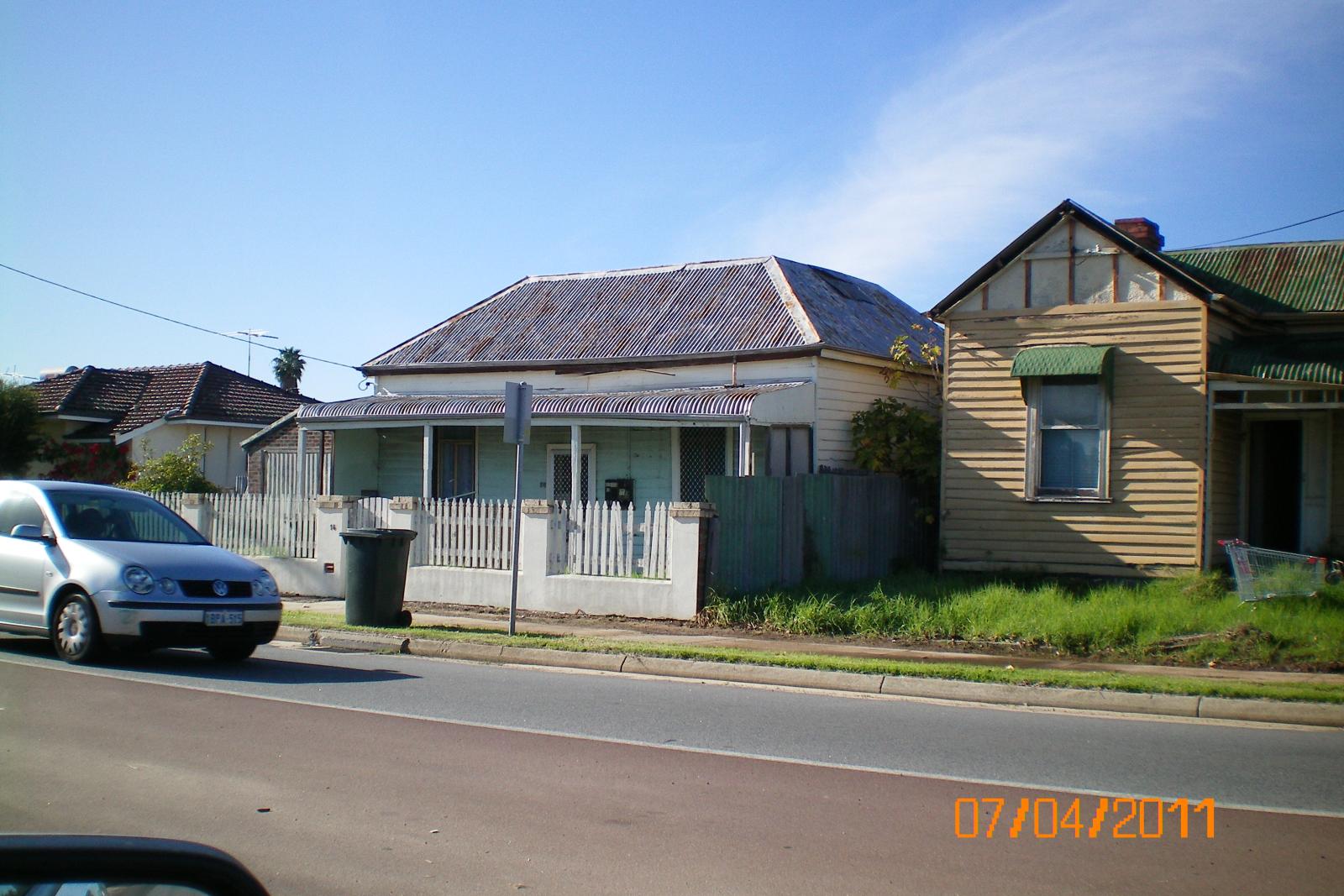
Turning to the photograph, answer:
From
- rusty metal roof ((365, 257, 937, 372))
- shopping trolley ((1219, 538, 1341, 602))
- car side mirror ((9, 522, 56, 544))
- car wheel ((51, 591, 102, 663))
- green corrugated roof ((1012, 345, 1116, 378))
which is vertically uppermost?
rusty metal roof ((365, 257, 937, 372))

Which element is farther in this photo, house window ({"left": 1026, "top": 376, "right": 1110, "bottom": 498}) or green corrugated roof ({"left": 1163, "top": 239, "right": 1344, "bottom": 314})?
green corrugated roof ({"left": 1163, "top": 239, "right": 1344, "bottom": 314})

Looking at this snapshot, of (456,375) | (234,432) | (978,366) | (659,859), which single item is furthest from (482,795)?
(234,432)

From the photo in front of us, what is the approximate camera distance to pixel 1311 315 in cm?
1636

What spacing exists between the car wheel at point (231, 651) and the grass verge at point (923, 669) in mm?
2093

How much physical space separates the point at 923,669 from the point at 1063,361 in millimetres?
6689

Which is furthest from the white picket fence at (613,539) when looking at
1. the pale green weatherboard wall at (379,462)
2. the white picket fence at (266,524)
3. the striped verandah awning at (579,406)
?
the pale green weatherboard wall at (379,462)

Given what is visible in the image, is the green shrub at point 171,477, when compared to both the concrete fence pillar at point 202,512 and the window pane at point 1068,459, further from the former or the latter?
the window pane at point 1068,459

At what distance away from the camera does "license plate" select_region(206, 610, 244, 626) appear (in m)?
10.6

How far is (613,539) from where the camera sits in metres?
15.5

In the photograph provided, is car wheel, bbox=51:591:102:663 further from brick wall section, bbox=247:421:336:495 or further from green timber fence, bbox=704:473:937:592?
brick wall section, bbox=247:421:336:495

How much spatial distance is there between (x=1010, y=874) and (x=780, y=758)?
8.11ft

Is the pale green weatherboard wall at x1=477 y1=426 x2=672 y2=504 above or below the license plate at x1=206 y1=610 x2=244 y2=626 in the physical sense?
above

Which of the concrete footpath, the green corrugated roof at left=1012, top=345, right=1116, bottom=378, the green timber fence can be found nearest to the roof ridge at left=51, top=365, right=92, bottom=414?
the concrete footpath

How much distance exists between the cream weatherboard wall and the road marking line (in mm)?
6768
